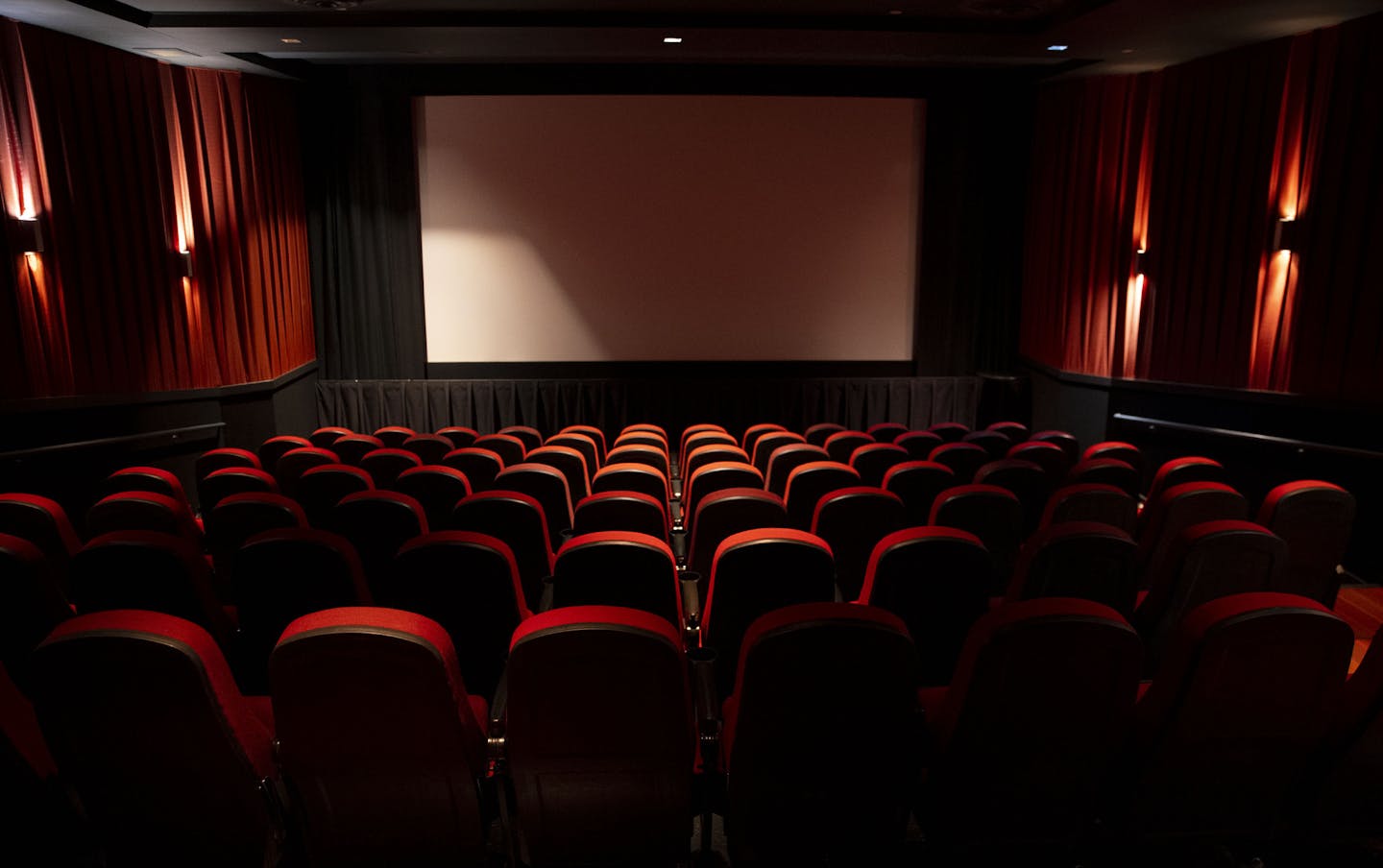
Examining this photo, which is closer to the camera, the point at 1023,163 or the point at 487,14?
the point at 487,14

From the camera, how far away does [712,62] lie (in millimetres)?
9508

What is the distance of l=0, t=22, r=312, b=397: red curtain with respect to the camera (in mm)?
6730

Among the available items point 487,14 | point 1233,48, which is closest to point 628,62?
point 487,14

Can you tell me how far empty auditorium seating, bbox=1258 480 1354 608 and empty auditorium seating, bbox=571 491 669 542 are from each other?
2615 mm

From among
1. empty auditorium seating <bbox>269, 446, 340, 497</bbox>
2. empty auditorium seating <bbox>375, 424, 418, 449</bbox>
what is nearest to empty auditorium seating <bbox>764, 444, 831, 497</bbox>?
empty auditorium seating <bbox>269, 446, 340, 497</bbox>

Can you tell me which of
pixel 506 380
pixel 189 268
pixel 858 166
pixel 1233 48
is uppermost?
pixel 1233 48

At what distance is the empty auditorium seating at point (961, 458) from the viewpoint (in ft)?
18.5

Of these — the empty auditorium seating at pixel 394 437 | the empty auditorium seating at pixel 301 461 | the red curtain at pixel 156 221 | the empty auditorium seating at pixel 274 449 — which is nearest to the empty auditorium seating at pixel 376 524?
the empty auditorium seating at pixel 301 461

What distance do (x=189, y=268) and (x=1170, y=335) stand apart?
30.1 ft

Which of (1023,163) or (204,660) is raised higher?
(1023,163)

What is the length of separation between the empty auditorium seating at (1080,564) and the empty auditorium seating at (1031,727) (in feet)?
2.42

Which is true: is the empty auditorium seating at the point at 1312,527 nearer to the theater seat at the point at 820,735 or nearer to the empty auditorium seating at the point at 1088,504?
the empty auditorium seating at the point at 1088,504

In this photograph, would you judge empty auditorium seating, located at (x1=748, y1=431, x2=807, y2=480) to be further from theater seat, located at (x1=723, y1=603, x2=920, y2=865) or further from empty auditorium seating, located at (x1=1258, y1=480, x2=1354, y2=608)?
theater seat, located at (x1=723, y1=603, x2=920, y2=865)

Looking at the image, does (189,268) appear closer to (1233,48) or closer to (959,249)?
(959,249)
